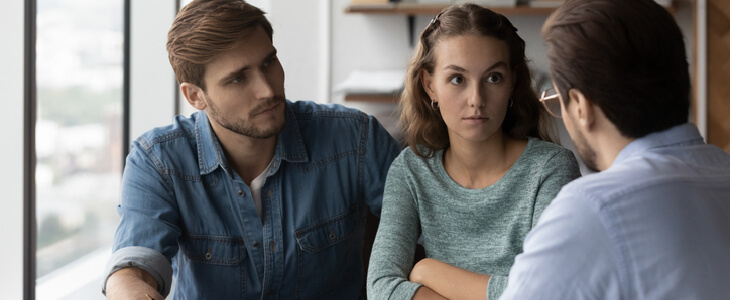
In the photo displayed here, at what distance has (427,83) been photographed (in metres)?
1.48

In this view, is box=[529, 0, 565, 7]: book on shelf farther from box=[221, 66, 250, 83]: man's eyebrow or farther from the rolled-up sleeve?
the rolled-up sleeve

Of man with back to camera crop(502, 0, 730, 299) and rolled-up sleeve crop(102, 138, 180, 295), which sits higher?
man with back to camera crop(502, 0, 730, 299)

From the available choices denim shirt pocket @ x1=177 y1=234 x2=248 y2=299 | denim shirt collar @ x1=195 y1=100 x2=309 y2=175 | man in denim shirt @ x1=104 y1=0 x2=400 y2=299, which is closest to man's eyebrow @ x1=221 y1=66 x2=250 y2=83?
man in denim shirt @ x1=104 y1=0 x2=400 y2=299

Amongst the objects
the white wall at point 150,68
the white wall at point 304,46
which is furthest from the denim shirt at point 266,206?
the white wall at point 304,46

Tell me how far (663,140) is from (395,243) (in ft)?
2.00

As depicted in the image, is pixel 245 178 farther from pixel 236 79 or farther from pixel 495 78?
pixel 495 78

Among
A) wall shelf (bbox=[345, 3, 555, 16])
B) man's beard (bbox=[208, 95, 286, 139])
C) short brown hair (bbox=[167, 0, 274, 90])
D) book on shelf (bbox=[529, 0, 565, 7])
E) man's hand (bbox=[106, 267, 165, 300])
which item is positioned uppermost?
book on shelf (bbox=[529, 0, 565, 7])

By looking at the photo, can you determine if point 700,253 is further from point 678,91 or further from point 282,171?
point 282,171

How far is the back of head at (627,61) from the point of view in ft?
2.67

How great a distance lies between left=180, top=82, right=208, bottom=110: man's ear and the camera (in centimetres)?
162

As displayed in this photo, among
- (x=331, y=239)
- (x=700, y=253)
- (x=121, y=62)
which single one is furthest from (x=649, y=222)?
(x=121, y=62)

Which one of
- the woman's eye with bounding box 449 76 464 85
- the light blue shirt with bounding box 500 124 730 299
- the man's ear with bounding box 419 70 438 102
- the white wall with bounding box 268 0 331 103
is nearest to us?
the light blue shirt with bounding box 500 124 730 299

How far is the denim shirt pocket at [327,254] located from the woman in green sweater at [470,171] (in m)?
0.24

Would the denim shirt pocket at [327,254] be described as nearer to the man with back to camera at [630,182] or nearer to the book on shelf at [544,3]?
the man with back to camera at [630,182]
